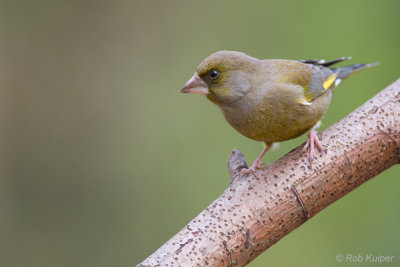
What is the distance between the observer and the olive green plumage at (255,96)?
393cm

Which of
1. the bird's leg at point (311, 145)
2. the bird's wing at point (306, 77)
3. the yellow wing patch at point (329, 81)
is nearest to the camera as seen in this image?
the bird's leg at point (311, 145)

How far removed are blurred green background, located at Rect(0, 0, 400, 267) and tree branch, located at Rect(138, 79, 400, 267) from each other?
2881 mm

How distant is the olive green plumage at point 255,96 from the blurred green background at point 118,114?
2.43 m

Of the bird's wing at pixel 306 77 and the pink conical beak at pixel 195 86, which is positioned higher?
the pink conical beak at pixel 195 86

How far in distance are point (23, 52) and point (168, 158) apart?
233cm

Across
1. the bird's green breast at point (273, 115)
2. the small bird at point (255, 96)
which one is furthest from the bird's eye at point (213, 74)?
the bird's green breast at point (273, 115)

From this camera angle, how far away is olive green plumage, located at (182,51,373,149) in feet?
12.9

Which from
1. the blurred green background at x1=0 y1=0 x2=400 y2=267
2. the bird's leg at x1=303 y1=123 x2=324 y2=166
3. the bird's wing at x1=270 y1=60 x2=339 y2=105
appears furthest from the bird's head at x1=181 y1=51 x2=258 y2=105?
the blurred green background at x1=0 y1=0 x2=400 y2=267

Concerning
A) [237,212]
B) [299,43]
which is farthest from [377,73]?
[237,212]

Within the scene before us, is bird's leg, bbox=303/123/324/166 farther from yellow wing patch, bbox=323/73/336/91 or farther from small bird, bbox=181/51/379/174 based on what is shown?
yellow wing patch, bbox=323/73/336/91

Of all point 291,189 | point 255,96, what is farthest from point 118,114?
point 291,189

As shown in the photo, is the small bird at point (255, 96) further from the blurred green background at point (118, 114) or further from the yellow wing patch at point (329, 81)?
the blurred green background at point (118, 114)

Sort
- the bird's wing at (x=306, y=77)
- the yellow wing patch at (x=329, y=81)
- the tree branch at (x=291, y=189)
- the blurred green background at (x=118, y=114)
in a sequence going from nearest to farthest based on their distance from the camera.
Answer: the tree branch at (x=291, y=189), the bird's wing at (x=306, y=77), the yellow wing patch at (x=329, y=81), the blurred green background at (x=118, y=114)

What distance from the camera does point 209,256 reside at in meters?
3.05
